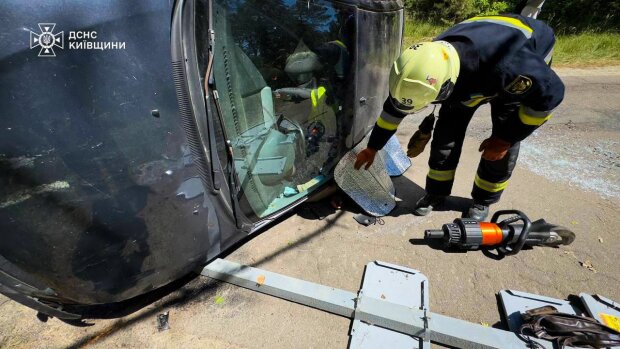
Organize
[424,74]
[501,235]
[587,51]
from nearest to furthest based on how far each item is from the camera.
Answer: [424,74]
[501,235]
[587,51]

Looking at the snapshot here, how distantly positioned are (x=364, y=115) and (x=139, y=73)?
1.85 meters

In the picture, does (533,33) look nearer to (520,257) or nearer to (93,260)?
(520,257)

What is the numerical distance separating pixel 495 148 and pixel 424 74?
844 mm

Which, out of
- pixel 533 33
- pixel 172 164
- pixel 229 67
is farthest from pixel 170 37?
pixel 533 33

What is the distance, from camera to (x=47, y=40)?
1.19 m

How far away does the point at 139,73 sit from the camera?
1364mm

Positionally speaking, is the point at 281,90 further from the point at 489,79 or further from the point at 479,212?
the point at 479,212

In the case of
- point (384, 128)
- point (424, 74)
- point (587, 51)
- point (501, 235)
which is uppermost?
point (424, 74)

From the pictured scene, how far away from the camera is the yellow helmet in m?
1.83

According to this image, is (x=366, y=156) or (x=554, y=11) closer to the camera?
(x=366, y=156)

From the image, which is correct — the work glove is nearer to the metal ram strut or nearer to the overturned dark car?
the metal ram strut

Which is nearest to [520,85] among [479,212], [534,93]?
[534,93]

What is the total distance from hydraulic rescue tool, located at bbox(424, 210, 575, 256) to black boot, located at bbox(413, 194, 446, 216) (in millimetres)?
401

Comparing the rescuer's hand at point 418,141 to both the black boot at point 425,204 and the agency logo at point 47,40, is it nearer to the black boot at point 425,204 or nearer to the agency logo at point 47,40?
the black boot at point 425,204
